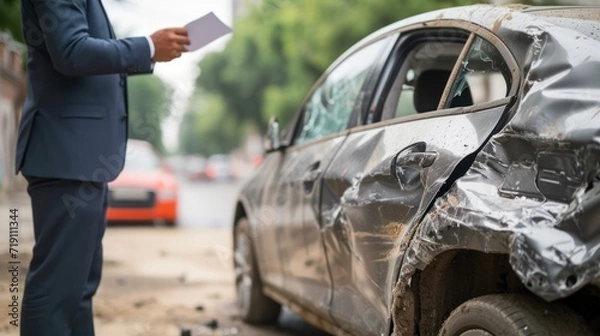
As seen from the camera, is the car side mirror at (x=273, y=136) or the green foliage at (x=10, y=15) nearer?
Result: the car side mirror at (x=273, y=136)

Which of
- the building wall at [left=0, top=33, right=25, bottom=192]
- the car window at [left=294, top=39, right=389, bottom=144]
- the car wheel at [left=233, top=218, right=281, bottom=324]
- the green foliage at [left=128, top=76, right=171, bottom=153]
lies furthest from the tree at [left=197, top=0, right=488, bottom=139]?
the building wall at [left=0, top=33, right=25, bottom=192]

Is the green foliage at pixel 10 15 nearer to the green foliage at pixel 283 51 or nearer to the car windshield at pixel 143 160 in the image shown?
the green foliage at pixel 283 51

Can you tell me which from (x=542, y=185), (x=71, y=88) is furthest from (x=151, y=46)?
(x=542, y=185)

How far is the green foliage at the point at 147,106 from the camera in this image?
14.1ft

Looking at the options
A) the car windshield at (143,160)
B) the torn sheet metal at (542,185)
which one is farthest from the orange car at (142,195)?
the torn sheet metal at (542,185)

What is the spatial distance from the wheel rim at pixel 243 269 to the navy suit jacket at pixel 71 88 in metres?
2.19

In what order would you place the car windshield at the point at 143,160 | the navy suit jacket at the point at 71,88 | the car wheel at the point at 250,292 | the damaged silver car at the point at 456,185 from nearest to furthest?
the damaged silver car at the point at 456,185 < the navy suit jacket at the point at 71,88 < the car wheel at the point at 250,292 < the car windshield at the point at 143,160

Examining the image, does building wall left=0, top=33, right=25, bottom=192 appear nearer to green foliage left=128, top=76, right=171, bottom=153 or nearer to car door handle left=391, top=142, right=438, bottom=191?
green foliage left=128, top=76, right=171, bottom=153

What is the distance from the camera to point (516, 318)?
206 centimetres

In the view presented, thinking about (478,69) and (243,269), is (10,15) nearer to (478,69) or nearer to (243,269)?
(243,269)

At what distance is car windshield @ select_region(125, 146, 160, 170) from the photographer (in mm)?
12460

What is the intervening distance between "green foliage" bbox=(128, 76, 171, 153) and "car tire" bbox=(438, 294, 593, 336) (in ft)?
6.93

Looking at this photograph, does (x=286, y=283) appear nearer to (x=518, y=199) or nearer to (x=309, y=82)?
(x=518, y=199)

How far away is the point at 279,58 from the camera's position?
35.6m
